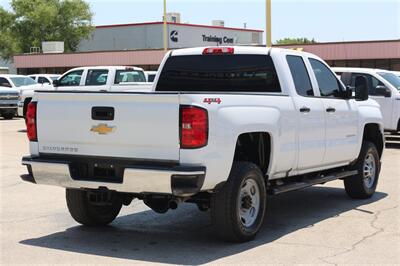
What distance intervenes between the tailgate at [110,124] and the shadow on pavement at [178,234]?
0.93 meters

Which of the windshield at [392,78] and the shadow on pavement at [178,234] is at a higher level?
the windshield at [392,78]

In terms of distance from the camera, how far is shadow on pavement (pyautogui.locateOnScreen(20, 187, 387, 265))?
646 cm

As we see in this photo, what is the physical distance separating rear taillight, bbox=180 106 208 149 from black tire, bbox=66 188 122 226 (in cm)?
154

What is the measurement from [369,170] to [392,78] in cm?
786

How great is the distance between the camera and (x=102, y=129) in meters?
6.52

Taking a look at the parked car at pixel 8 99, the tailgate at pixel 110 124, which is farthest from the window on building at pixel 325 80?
the parked car at pixel 8 99

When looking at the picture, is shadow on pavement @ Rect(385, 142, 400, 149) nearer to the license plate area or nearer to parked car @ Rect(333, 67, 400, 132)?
parked car @ Rect(333, 67, 400, 132)

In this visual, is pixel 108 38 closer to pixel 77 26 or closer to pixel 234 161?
pixel 77 26

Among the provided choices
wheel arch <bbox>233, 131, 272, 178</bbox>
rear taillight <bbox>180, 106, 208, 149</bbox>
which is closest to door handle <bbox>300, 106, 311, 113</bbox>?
wheel arch <bbox>233, 131, 272, 178</bbox>

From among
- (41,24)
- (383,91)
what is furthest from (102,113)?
(41,24)

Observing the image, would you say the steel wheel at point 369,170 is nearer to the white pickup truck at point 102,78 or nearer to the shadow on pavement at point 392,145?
the shadow on pavement at point 392,145

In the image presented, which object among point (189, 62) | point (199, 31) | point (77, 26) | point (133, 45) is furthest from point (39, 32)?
point (189, 62)

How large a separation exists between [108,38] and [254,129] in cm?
6805

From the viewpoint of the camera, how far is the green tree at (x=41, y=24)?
6981 cm
